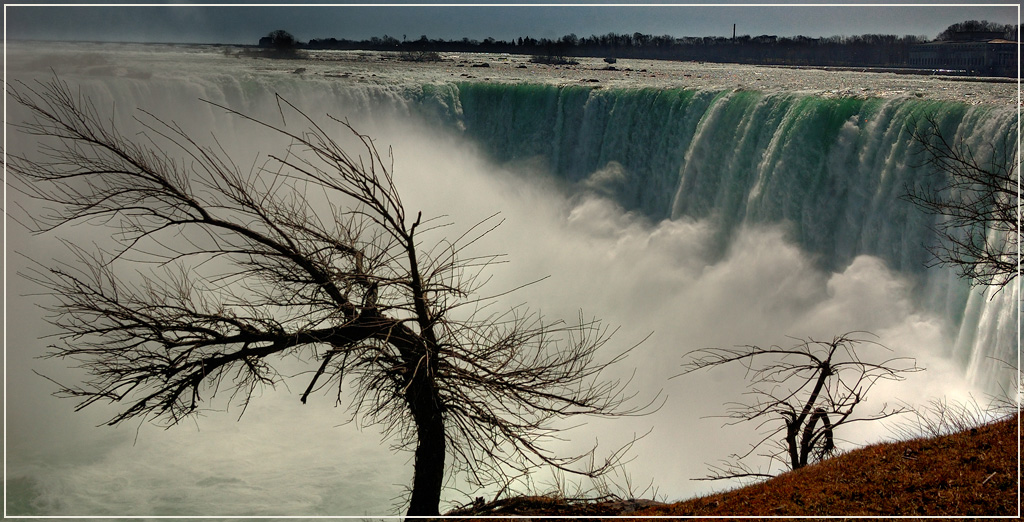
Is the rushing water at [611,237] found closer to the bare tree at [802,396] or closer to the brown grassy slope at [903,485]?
the bare tree at [802,396]

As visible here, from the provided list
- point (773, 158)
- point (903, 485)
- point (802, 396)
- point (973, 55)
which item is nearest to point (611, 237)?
point (773, 158)

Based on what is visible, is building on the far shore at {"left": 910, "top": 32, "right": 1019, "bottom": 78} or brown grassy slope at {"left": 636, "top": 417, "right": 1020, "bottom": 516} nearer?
brown grassy slope at {"left": 636, "top": 417, "right": 1020, "bottom": 516}

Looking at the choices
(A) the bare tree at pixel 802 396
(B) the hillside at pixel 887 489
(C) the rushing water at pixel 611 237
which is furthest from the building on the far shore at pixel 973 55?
(B) the hillside at pixel 887 489

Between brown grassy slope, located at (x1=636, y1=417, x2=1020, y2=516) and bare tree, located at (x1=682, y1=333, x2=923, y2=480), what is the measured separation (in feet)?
1.29

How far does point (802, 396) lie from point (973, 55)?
16.5 ft

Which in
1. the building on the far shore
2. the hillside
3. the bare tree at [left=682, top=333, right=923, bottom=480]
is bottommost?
the hillside

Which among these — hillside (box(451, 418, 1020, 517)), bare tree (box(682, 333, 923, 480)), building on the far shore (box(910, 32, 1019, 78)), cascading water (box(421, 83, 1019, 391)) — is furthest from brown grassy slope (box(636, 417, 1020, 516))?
building on the far shore (box(910, 32, 1019, 78))

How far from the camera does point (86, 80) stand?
17.5m

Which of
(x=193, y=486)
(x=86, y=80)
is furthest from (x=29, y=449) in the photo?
(x=86, y=80)

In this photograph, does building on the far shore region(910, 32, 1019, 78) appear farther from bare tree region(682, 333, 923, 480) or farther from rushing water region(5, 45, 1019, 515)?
bare tree region(682, 333, 923, 480)

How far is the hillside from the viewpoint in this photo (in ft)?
14.6

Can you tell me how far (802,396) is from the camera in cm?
1132

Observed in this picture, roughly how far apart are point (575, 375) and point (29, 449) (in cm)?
1036

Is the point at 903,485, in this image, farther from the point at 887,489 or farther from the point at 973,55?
the point at 973,55
